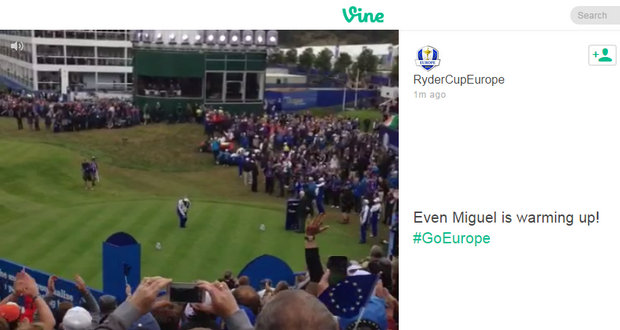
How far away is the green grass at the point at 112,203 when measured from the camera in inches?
427

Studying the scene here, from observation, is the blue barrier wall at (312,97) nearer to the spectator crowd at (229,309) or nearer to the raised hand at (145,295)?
the spectator crowd at (229,309)

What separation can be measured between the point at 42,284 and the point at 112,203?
2170 mm

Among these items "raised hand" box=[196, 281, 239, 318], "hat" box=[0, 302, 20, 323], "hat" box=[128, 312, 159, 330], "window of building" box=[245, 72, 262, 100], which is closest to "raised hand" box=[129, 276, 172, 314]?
"raised hand" box=[196, 281, 239, 318]

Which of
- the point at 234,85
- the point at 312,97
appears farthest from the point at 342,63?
the point at 234,85
